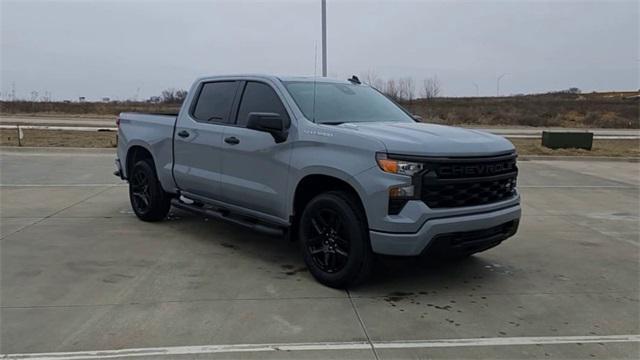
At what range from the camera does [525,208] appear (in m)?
9.31

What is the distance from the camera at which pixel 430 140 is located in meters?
4.73

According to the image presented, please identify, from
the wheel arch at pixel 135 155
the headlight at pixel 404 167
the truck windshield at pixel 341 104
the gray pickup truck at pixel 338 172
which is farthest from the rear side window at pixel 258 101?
the wheel arch at pixel 135 155

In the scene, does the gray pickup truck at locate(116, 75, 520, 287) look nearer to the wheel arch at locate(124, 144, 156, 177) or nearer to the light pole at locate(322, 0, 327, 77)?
the wheel arch at locate(124, 144, 156, 177)

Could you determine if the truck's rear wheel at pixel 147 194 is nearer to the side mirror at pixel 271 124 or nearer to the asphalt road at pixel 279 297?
the asphalt road at pixel 279 297

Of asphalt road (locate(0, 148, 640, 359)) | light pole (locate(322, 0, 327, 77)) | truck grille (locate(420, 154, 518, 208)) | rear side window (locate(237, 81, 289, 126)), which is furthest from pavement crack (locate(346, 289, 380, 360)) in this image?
light pole (locate(322, 0, 327, 77))

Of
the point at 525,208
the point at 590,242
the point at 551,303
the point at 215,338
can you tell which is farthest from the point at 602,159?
the point at 215,338

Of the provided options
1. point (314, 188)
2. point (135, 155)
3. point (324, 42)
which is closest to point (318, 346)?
point (314, 188)

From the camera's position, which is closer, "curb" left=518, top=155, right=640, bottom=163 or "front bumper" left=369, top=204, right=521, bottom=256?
"front bumper" left=369, top=204, right=521, bottom=256

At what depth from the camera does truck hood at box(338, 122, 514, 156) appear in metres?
4.60

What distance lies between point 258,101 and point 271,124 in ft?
2.80

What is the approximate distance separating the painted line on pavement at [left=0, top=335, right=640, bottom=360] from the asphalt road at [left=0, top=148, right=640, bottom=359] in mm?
15

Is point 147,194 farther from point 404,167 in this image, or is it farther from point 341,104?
point 404,167

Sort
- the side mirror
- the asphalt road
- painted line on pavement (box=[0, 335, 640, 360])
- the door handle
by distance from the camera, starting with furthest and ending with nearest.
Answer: the door handle < the side mirror < the asphalt road < painted line on pavement (box=[0, 335, 640, 360])

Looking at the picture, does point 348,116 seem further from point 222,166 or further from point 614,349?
point 614,349
